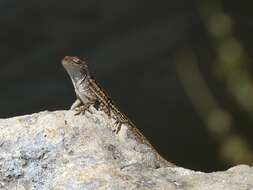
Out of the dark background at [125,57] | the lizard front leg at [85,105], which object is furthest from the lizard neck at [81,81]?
the dark background at [125,57]

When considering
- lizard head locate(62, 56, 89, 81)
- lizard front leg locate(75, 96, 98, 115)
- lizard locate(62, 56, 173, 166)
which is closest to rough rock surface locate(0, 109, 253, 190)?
lizard front leg locate(75, 96, 98, 115)

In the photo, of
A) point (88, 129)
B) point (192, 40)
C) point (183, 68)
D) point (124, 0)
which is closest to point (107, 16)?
point (124, 0)

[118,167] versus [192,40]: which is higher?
[118,167]

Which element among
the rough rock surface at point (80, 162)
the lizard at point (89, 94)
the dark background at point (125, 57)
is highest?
the rough rock surface at point (80, 162)

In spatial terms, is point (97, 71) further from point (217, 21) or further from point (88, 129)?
point (217, 21)

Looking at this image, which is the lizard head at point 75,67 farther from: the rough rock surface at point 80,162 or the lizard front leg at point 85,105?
the rough rock surface at point 80,162

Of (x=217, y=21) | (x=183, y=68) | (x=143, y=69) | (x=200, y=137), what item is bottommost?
(x=200, y=137)

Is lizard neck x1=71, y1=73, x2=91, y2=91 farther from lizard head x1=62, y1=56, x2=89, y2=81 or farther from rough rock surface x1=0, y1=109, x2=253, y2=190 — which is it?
rough rock surface x1=0, y1=109, x2=253, y2=190
